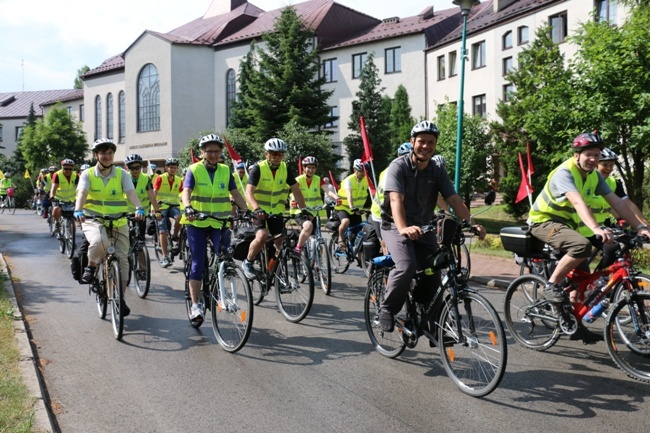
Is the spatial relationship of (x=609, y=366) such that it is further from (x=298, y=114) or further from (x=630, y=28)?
(x=298, y=114)

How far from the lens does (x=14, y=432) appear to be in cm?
408

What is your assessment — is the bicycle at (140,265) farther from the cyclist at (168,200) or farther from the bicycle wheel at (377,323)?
the bicycle wheel at (377,323)

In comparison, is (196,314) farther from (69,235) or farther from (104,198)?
(69,235)

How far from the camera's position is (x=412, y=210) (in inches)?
229

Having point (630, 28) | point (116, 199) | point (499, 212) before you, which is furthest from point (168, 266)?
point (499, 212)

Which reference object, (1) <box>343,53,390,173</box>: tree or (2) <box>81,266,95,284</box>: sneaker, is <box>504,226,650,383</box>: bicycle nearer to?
(2) <box>81,266,95,284</box>: sneaker

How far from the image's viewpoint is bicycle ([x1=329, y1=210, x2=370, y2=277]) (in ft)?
37.3

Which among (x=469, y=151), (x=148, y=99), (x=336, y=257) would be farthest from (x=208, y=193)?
(x=148, y=99)

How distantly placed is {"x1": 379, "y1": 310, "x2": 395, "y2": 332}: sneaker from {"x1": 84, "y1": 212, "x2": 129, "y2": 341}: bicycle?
8.85 ft

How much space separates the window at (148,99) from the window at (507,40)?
31.6 meters

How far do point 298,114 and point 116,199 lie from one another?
3147 centimetres

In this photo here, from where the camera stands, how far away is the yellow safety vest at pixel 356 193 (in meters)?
11.8

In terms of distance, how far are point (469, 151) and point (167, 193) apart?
2318 centimetres

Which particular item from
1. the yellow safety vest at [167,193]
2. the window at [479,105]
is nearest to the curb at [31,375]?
the yellow safety vest at [167,193]
